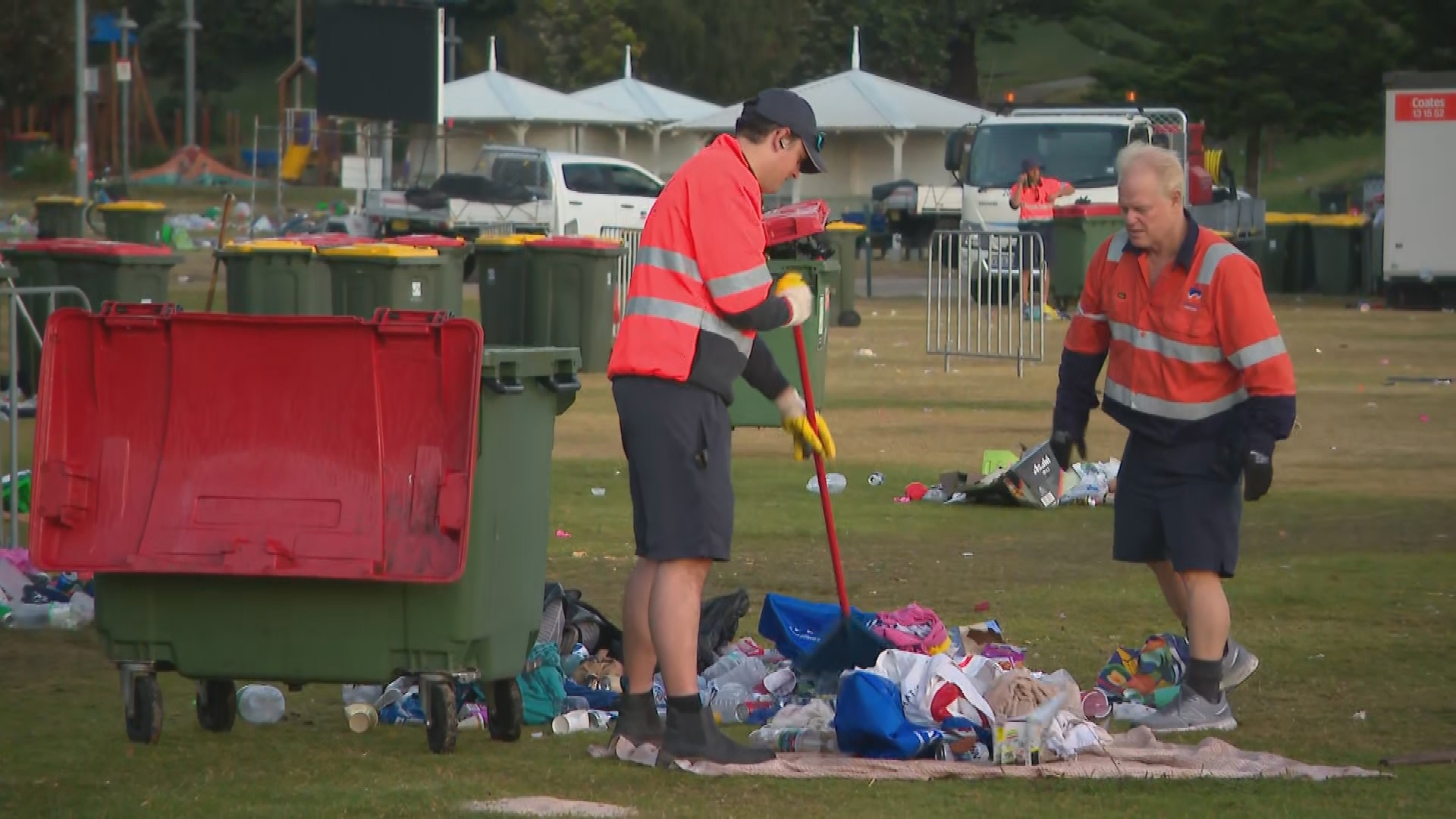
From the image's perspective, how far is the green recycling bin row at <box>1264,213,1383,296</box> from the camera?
34.5m

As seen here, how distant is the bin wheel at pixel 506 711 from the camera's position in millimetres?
6656

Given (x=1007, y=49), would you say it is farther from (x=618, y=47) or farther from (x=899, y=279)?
(x=899, y=279)

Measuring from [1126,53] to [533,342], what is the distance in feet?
112

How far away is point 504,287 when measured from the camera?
66.5 feet

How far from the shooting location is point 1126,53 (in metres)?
51.9

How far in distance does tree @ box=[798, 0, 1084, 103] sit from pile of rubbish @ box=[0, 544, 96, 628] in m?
60.2

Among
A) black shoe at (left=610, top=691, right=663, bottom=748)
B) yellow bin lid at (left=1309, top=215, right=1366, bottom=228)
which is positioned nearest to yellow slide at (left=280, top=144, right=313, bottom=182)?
yellow bin lid at (left=1309, top=215, right=1366, bottom=228)

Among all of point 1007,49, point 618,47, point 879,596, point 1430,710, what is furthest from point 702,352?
point 1007,49

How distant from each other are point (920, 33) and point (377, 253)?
190 feet

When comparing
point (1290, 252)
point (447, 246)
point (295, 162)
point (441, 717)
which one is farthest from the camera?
point (295, 162)

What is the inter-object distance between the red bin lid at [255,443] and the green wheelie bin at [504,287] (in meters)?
13.6

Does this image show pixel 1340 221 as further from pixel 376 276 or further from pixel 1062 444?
pixel 1062 444

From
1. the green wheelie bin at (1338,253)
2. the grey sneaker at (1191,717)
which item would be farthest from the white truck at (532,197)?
the grey sneaker at (1191,717)

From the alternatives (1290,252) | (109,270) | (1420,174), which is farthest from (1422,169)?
(109,270)
